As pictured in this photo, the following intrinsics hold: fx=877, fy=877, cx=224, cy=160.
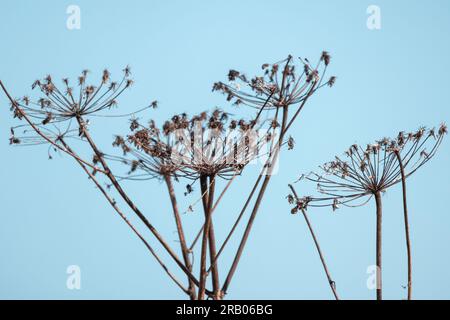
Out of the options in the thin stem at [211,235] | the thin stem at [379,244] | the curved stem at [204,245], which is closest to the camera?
the curved stem at [204,245]

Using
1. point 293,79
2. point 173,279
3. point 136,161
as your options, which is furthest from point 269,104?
point 173,279

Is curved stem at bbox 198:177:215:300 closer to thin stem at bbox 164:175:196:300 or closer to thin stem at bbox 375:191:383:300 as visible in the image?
thin stem at bbox 164:175:196:300

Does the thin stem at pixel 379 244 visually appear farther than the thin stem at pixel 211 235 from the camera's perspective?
Yes

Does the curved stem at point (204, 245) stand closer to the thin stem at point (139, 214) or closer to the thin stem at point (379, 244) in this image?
the thin stem at point (139, 214)

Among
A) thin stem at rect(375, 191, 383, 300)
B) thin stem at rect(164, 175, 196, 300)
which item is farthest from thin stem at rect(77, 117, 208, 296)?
thin stem at rect(375, 191, 383, 300)

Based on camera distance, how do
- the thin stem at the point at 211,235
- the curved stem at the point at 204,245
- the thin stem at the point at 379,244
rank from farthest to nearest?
the thin stem at the point at 379,244 < the thin stem at the point at 211,235 < the curved stem at the point at 204,245

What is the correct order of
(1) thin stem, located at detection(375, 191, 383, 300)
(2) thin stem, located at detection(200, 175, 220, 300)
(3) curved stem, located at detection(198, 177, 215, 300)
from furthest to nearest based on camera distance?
(1) thin stem, located at detection(375, 191, 383, 300) < (2) thin stem, located at detection(200, 175, 220, 300) < (3) curved stem, located at detection(198, 177, 215, 300)

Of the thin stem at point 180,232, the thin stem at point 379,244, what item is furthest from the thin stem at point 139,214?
the thin stem at point 379,244

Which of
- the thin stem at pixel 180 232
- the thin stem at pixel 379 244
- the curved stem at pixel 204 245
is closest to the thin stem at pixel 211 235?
the curved stem at pixel 204 245

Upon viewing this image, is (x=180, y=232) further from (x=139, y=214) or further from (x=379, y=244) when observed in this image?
(x=379, y=244)

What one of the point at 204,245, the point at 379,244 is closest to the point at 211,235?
the point at 204,245
